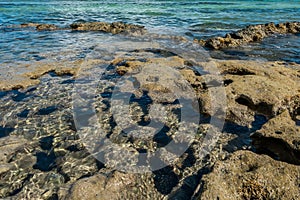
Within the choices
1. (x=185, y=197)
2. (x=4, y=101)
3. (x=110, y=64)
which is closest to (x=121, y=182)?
(x=185, y=197)

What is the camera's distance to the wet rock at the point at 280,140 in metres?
5.62

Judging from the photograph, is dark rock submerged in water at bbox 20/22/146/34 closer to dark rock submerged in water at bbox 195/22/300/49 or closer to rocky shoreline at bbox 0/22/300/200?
dark rock submerged in water at bbox 195/22/300/49

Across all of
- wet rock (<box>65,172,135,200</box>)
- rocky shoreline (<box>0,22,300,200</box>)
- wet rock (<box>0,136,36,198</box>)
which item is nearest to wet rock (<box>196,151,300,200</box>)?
rocky shoreline (<box>0,22,300,200</box>)

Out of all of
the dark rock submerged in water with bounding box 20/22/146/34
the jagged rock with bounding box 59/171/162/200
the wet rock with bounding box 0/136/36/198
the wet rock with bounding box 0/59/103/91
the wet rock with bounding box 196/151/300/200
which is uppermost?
the wet rock with bounding box 196/151/300/200

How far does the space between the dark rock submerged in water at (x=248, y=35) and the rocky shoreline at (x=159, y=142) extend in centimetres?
508

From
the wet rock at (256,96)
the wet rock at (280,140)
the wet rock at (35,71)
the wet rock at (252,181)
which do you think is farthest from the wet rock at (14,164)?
the wet rock at (280,140)

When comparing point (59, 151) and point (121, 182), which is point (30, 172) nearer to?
point (59, 151)

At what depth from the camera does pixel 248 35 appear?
57.0 feet

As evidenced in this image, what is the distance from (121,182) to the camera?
543 centimetres

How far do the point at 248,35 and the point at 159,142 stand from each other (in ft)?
44.1

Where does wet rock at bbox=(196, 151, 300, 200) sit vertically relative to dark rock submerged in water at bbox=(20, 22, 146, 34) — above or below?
above

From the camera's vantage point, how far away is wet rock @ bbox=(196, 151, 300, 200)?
4359mm

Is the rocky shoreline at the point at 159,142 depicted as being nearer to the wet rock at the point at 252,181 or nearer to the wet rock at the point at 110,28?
the wet rock at the point at 252,181

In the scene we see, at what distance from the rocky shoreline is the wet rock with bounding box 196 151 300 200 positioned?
2 centimetres
